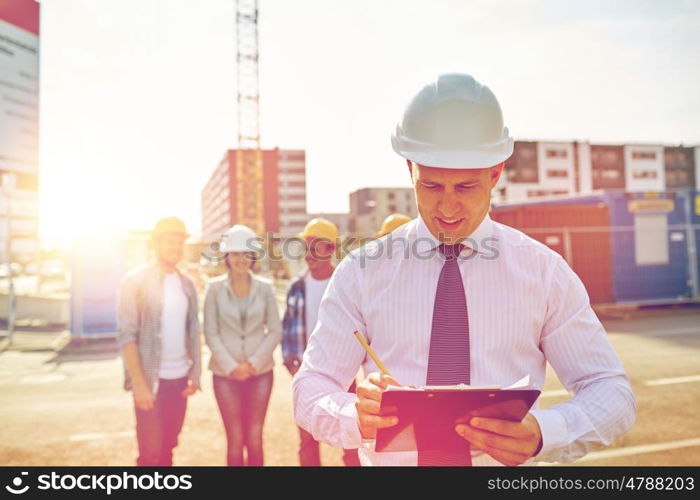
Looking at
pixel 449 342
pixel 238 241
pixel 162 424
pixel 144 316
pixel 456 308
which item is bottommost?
pixel 162 424

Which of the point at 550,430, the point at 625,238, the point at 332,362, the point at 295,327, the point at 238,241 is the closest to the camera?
the point at 550,430

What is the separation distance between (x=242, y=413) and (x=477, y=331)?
319 centimetres

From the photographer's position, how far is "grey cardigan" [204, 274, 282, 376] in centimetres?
451

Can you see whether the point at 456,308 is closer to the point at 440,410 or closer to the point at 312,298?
the point at 440,410

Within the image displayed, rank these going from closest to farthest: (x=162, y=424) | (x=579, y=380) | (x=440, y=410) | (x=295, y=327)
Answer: (x=440, y=410) < (x=579, y=380) < (x=162, y=424) < (x=295, y=327)

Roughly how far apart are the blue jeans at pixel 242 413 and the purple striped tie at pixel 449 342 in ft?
9.75

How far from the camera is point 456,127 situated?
1.71m

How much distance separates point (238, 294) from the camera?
15.6 feet

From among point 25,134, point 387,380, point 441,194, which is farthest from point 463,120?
point 25,134

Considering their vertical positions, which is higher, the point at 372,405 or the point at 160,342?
the point at 372,405

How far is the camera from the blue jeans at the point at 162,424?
13.3ft

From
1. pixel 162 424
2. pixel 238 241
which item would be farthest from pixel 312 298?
pixel 162 424

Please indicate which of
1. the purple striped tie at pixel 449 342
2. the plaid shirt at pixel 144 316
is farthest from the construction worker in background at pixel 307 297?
the purple striped tie at pixel 449 342
